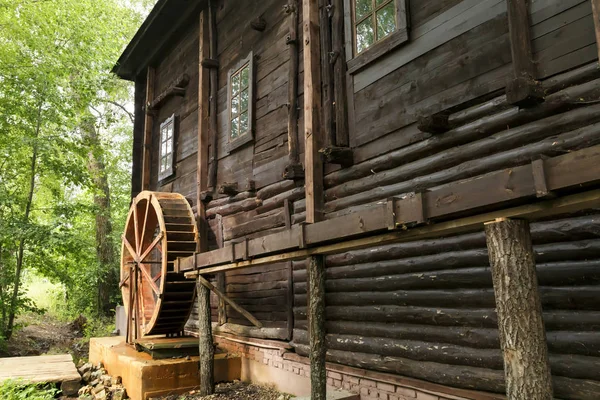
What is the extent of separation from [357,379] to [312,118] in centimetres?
294

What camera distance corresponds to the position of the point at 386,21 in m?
5.03

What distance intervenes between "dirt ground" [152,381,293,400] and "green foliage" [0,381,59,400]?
4.94ft

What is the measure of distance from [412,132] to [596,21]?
1782 mm

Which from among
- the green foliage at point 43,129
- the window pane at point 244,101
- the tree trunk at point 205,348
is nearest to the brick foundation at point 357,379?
the tree trunk at point 205,348

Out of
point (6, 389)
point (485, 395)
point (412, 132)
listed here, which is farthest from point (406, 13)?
point (6, 389)

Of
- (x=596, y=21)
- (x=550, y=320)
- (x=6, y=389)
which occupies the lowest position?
(x=6, y=389)

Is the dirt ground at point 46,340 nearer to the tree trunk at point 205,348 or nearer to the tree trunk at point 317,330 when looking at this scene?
the tree trunk at point 205,348

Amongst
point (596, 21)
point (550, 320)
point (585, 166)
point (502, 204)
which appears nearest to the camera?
point (585, 166)

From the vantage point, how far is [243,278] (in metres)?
7.35

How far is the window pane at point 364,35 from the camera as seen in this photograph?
5.25 meters

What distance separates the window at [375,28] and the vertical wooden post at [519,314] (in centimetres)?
278

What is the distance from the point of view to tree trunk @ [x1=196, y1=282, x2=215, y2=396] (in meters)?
6.17

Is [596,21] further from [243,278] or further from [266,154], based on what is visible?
[243,278]

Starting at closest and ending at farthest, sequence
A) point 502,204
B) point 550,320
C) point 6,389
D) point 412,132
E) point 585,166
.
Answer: point 585,166 → point 502,204 → point 550,320 → point 412,132 → point 6,389
